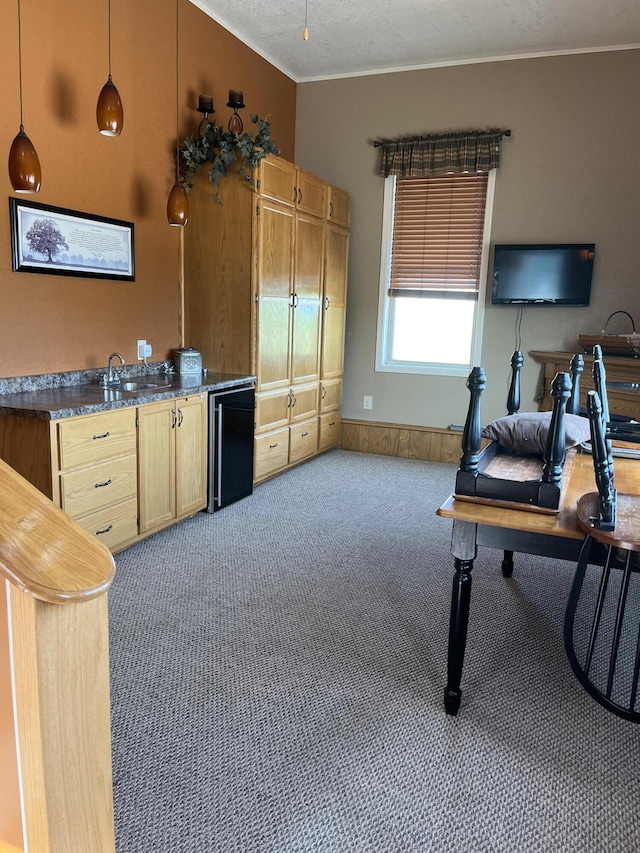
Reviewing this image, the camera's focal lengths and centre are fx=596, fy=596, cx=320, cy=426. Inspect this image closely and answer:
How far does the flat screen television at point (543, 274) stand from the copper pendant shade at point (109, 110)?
10.1 ft

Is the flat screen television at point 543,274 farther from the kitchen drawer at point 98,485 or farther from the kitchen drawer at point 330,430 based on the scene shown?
Answer: the kitchen drawer at point 98,485

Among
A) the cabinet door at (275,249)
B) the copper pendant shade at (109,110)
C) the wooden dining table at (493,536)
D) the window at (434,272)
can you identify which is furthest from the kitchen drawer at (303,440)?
the wooden dining table at (493,536)

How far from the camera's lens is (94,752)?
94cm

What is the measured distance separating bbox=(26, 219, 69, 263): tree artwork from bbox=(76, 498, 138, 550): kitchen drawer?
1311 millimetres

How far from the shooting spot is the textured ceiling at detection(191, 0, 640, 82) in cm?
388

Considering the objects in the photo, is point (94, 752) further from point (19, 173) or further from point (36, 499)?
point (19, 173)

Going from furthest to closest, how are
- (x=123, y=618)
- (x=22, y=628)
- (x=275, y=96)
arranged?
(x=275, y=96), (x=123, y=618), (x=22, y=628)

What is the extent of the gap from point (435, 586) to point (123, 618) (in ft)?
4.65

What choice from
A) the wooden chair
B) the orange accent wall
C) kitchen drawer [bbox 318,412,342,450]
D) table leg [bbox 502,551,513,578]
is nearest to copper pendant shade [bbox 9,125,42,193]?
the orange accent wall

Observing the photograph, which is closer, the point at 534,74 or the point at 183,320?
the point at 183,320

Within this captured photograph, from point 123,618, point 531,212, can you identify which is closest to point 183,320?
point 123,618

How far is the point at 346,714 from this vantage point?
193 cm

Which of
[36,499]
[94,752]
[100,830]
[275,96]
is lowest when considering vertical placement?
[100,830]

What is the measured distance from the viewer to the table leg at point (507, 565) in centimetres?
294
